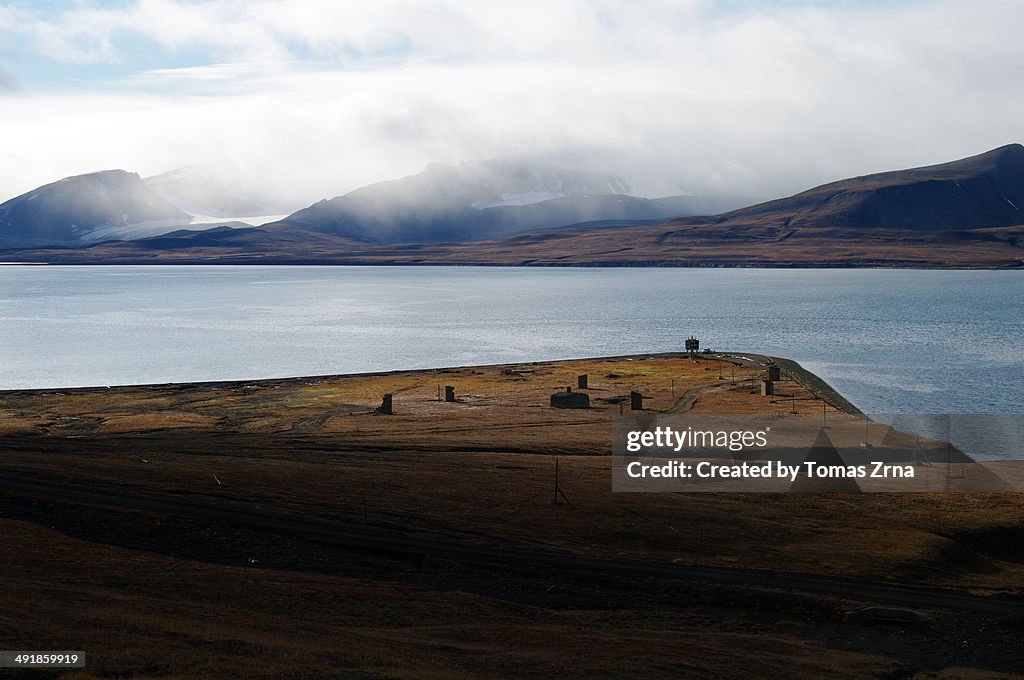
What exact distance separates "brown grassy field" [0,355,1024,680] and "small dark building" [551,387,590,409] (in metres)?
13.7

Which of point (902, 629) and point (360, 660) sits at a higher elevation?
point (360, 660)

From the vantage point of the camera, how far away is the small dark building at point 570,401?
74375 mm

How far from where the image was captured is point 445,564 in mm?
35406

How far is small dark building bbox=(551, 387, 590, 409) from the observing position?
74375 mm

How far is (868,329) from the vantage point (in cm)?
14462

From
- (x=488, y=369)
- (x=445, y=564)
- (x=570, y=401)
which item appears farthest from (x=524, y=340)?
(x=445, y=564)

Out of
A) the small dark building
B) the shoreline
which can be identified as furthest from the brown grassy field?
the shoreline

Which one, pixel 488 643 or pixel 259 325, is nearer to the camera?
pixel 488 643

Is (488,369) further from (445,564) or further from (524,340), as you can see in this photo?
(445,564)

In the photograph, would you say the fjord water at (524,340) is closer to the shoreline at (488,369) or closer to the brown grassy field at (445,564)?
the shoreline at (488,369)

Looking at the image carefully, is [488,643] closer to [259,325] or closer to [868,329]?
[868,329]

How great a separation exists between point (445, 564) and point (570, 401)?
39929 millimetres

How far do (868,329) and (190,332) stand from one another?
3919 inches

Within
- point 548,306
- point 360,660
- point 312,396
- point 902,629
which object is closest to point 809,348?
point 312,396
